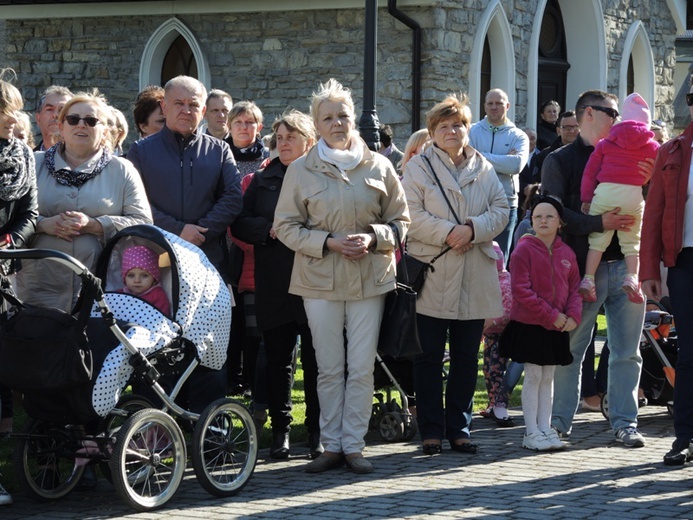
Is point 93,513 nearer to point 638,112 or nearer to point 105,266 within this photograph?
point 105,266

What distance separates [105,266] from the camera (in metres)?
6.95

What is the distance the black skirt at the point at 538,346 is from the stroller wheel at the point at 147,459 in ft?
7.91

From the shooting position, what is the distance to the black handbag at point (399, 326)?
735 centimetres

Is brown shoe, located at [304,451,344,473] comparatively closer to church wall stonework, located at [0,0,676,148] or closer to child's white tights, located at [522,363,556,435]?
child's white tights, located at [522,363,556,435]

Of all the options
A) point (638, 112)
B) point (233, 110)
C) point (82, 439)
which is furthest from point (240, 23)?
point (82, 439)

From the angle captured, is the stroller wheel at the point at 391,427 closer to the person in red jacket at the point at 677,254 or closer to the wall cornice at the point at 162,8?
the person in red jacket at the point at 677,254

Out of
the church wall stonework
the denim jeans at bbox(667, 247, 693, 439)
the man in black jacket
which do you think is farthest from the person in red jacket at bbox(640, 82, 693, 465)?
the church wall stonework

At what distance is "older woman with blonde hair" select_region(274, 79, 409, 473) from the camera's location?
7328mm

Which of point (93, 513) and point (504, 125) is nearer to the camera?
point (93, 513)

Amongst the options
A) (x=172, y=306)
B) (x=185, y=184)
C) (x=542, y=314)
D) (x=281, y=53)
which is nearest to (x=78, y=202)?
(x=185, y=184)

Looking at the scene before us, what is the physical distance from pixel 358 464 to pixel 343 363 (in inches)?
22.8

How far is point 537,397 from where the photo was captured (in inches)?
316

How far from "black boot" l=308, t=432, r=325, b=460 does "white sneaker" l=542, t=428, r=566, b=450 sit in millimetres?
1393

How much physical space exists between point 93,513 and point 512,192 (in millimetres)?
7092
